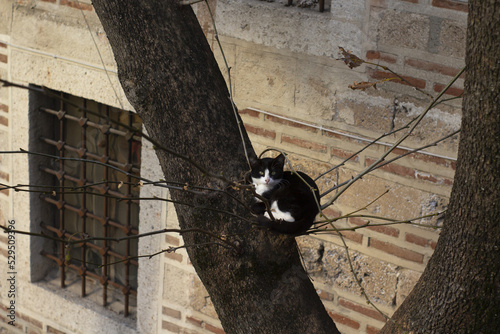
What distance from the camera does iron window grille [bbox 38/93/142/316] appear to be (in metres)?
4.66

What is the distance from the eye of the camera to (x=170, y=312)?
14.9ft

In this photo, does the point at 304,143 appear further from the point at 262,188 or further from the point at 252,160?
the point at 252,160

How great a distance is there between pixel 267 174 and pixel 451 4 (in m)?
1.24

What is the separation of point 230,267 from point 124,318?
279 cm

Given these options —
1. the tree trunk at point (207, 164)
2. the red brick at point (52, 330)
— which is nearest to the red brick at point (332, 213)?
the tree trunk at point (207, 164)

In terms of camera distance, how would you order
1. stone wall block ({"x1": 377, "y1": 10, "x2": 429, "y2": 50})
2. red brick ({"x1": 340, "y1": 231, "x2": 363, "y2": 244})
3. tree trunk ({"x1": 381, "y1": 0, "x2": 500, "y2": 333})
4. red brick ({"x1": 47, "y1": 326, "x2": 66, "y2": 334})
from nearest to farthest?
1. tree trunk ({"x1": 381, "y1": 0, "x2": 500, "y2": 333})
2. stone wall block ({"x1": 377, "y1": 10, "x2": 429, "y2": 50})
3. red brick ({"x1": 340, "y1": 231, "x2": 363, "y2": 244})
4. red brick ({"x1": 47, "y1": 326, "x2": 66, "y2": 334})

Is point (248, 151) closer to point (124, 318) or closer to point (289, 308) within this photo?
point (289, 308)

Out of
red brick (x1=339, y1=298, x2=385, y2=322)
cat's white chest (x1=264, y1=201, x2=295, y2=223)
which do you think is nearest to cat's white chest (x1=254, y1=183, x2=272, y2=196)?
cat's white chest (x1=264, y1=201, x2=295, y2=223)

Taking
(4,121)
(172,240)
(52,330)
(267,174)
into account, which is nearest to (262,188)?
(267,174)

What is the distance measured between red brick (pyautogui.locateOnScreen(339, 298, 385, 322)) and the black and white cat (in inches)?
48.5

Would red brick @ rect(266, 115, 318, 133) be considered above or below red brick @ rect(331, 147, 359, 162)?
above

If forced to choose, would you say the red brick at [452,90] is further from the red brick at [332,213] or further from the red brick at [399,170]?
the red brick at [332,213]

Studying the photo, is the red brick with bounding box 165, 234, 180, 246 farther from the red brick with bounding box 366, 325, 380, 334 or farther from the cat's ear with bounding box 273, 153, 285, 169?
the cat's ear with bounding box 273, 153, 285, 169

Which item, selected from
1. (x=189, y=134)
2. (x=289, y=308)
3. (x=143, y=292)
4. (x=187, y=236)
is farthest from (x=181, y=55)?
(x=143, y=292)
